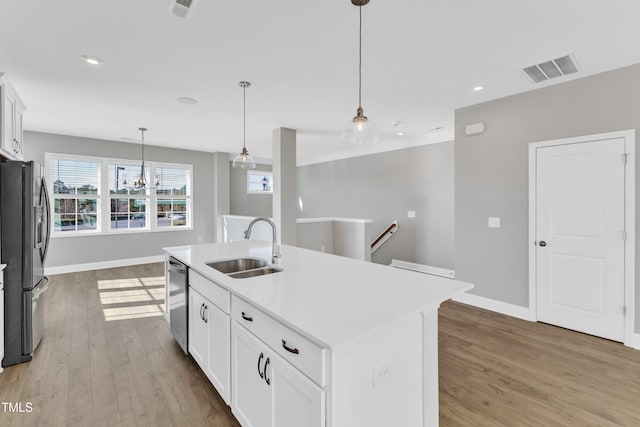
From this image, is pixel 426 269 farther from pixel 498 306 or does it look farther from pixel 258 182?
pixel 258 182

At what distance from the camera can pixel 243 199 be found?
808cm

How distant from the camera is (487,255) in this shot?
3.70 metres

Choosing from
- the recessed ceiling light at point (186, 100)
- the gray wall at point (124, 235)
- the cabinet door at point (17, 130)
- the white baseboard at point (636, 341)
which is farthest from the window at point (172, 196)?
the white baseboard at point (636, 341)

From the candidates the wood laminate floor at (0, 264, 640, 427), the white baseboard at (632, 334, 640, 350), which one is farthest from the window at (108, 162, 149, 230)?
the white baseboard at (632, 334, 640, 350)

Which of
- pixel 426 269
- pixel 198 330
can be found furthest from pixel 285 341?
pixel 426 269

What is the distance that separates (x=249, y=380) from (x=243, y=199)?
22.5 ft

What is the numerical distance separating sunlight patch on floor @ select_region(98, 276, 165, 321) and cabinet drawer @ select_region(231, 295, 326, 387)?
2.61 m

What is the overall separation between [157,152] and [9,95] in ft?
11.9

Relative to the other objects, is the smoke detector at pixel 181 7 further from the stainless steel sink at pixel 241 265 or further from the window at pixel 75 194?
the window at pixel 75 194

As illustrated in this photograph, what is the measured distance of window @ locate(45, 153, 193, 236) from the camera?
550cm

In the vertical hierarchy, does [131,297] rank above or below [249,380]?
below

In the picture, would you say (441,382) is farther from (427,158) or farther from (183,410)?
(427,158)

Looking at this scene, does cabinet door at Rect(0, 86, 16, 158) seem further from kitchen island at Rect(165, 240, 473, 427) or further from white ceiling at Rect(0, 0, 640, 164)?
kitchen island at Rect(165, 240, 473, 427)

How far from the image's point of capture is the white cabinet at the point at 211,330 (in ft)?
5.85
